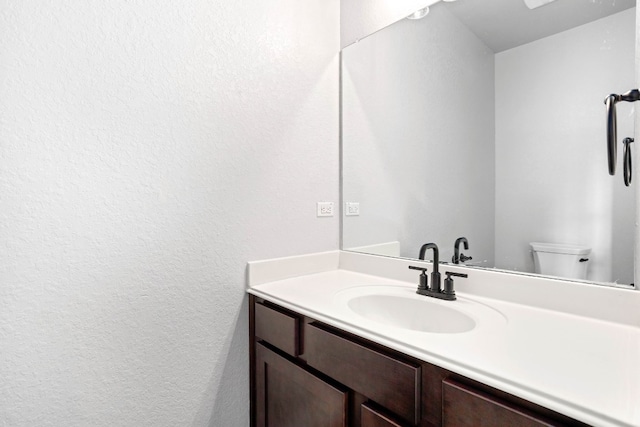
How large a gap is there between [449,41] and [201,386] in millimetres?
1688

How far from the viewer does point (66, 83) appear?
941 millimetres

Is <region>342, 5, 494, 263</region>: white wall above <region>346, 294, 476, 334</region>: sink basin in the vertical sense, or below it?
above

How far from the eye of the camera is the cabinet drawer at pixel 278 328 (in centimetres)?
108

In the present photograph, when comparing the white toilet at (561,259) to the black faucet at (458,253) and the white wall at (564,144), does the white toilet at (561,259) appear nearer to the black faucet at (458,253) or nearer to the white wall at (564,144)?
the white wall at (564,144)

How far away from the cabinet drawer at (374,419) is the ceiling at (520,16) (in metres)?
1.24

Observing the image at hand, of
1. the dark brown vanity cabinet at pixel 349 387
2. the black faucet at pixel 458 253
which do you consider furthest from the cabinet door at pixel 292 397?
the black faucet at pixel 458 253

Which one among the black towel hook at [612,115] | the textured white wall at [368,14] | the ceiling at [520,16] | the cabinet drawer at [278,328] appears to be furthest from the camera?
the textured white wall at [368,14]

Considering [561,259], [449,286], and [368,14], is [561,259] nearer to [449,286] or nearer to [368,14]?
[449,286]

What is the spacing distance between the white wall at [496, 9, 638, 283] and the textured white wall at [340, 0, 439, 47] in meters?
0.51

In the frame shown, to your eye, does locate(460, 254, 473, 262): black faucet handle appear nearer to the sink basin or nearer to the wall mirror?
the wall mirror

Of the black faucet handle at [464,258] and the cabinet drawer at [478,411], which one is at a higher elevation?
the black faucet handle at [464,258]

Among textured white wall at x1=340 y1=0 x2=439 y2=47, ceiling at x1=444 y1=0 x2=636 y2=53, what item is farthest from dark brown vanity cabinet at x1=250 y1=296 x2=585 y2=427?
textured white wall at x1=340 y1=0 x2=439 y2=47

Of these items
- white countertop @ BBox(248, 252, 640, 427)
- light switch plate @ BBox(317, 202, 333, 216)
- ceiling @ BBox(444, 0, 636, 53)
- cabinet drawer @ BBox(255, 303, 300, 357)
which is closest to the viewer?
white countertop @ BBox(248, 252, 640, 427)

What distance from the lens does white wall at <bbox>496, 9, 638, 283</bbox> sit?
→ 930mm
